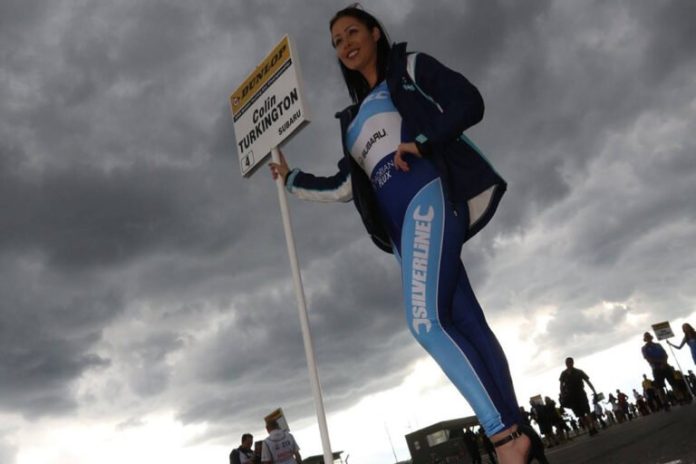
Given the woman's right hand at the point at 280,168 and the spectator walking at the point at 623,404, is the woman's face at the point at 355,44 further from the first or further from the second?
the spectator walking at the point at 623,404

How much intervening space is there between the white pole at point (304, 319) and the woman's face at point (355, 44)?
105 cm

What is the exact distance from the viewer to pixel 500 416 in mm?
2504

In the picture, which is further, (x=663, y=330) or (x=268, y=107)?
(x=663, y=330)

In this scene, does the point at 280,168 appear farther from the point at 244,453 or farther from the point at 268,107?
the point at 244,453

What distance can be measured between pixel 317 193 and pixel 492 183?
3.89 ft

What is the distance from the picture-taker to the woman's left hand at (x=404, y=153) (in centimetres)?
275

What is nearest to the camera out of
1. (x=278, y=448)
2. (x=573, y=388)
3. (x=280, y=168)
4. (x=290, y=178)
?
(x=290, y=178)

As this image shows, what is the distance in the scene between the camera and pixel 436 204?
2814 mm

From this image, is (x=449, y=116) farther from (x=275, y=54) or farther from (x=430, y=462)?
(x=430, y=462)

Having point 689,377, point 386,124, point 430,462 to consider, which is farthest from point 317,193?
point 430,462

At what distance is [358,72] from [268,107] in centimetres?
109

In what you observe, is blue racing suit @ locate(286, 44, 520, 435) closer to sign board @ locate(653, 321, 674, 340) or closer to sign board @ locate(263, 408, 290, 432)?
sign board @ locate(263, 408, 290, 432)

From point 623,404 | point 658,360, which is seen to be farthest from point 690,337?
point 623,404

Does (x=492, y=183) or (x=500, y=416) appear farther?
(x=492, y=183)
